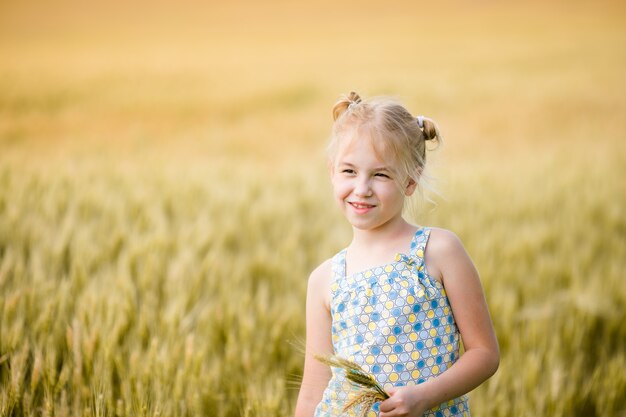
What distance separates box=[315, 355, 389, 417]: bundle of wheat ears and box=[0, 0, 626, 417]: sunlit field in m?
0.45

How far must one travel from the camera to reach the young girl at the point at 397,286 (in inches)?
51.9

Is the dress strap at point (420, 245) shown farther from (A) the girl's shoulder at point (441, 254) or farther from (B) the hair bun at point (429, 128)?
(B) the hair bun at point (429, 128)

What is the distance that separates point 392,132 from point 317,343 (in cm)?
52

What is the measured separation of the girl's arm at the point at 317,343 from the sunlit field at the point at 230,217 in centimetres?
30

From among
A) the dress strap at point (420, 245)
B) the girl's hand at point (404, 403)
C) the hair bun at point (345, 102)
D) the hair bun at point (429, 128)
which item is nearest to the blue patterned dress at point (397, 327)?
the dress strap at point (420, 245)

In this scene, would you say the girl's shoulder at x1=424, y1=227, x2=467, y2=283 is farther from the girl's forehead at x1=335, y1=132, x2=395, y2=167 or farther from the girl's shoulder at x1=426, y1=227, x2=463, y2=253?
the girl's forehead at x1=335, y1=132, x2=395, y2=167

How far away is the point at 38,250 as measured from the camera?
2693 mm

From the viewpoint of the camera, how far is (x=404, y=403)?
119 centimetres

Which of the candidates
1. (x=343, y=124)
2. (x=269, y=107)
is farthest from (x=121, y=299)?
(x=269, y=107)

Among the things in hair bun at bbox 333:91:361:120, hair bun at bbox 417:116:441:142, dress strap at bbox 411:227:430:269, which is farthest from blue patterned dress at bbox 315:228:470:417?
hair bun at bbox 333:91:361:120

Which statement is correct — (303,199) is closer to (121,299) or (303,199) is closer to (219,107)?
(121,299)

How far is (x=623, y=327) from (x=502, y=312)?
60 centimetres

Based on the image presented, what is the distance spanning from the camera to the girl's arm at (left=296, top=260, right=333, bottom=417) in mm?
1445

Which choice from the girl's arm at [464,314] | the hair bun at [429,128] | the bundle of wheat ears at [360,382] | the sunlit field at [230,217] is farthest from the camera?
the sunlit field at [230,217]
